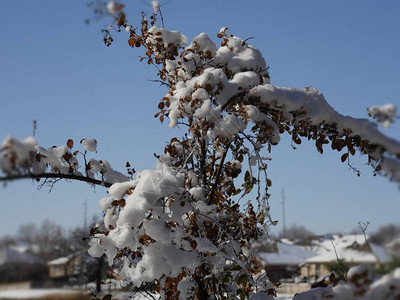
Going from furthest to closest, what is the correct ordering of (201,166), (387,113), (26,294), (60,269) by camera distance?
1. (60,269)
2. (201,166)
3. (26,294)
4. (387,113)

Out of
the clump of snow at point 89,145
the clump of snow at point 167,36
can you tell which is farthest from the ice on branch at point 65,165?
the clump of snow at point 167,36

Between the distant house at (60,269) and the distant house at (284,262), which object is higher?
the distant house at (60,269)

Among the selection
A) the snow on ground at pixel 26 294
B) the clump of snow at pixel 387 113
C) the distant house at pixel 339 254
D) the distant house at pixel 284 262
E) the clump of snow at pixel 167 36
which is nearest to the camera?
the clump of snow at pixel 387 113

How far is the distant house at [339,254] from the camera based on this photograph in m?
3.10

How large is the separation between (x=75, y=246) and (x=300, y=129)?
29.1m

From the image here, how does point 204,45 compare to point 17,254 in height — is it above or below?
above

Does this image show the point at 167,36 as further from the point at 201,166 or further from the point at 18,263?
the point at 18,263

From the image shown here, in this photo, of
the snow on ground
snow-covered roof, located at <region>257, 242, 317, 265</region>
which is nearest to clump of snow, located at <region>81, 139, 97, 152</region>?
the snow on ground

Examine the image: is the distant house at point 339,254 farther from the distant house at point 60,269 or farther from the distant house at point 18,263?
the distant house at point 60,269

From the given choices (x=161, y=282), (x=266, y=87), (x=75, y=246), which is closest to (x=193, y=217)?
(x=161, y=282)

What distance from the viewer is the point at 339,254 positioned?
600cm

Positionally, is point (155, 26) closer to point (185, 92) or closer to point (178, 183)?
point (185, 92)

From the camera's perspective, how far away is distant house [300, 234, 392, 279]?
10.2ft

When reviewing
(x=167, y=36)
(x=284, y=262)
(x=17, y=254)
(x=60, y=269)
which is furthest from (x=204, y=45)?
(x=284, y=262)
